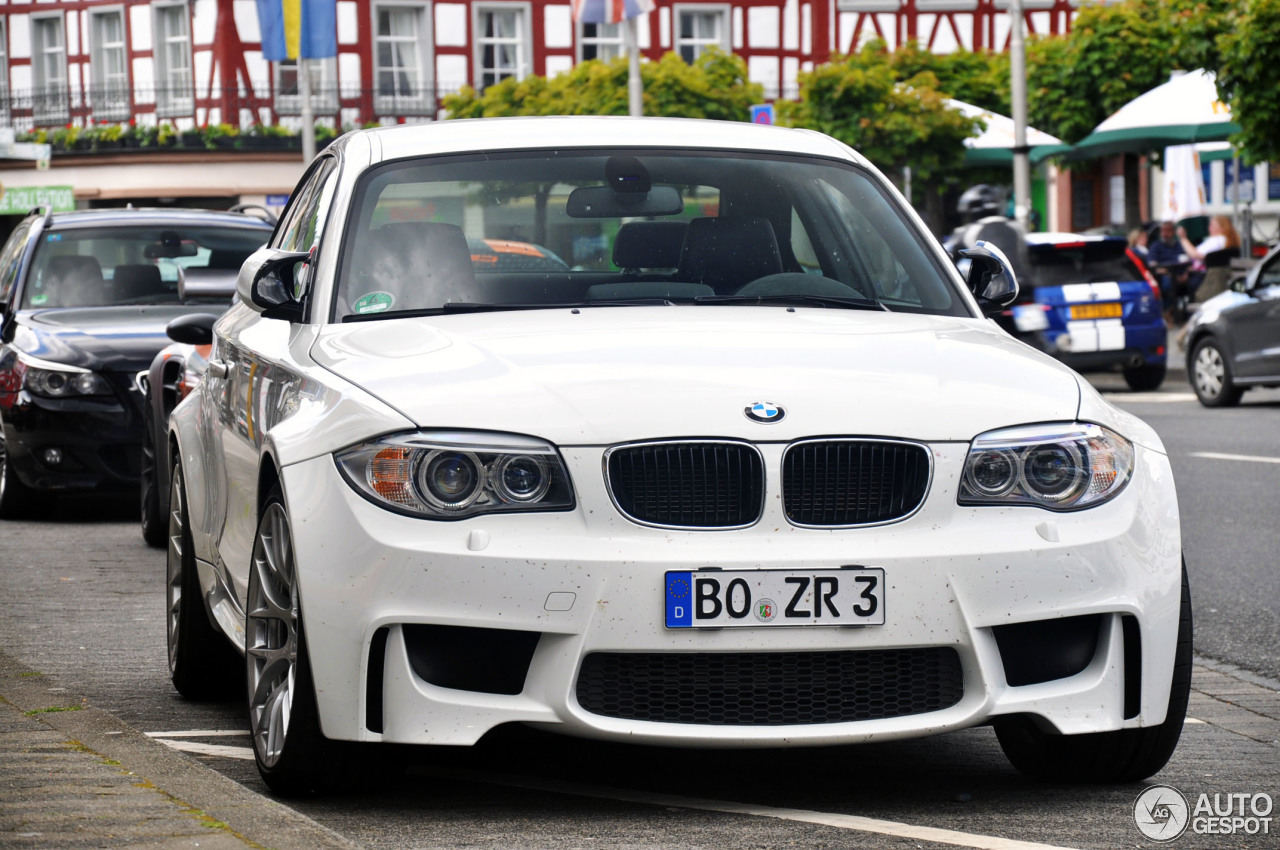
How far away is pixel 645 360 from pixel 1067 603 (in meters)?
1.01

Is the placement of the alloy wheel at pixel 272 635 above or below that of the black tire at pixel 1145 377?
above

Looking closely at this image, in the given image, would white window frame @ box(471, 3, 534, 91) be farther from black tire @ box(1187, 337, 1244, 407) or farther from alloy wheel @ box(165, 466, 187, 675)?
alloy wheel @ box(165, 466, 187, 675)

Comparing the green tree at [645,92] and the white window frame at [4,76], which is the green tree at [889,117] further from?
the white window frame at [4,76]

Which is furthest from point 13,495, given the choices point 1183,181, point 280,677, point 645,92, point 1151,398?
point 645,92

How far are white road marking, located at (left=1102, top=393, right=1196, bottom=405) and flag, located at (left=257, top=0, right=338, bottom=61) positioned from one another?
13.3 m

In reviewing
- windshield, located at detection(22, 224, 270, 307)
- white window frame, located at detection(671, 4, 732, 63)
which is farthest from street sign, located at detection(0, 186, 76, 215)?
windshield, located at detection(22, 224, 270, 307)

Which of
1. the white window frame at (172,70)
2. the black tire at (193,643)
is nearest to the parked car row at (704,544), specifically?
the black tire at (193,643)

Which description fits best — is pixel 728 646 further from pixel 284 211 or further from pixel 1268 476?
pixel 1268 476

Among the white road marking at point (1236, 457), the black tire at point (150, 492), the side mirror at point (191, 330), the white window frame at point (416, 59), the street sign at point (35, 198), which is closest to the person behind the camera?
the side mirror at point (191, 330)

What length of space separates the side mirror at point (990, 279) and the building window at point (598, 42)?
46.2 metres

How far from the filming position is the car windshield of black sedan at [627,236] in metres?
5.59

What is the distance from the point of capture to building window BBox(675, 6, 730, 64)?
52.5 m

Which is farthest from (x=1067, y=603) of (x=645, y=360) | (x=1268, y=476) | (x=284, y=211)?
(x=1268, y=476)

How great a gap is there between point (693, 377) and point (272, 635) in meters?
1.12
